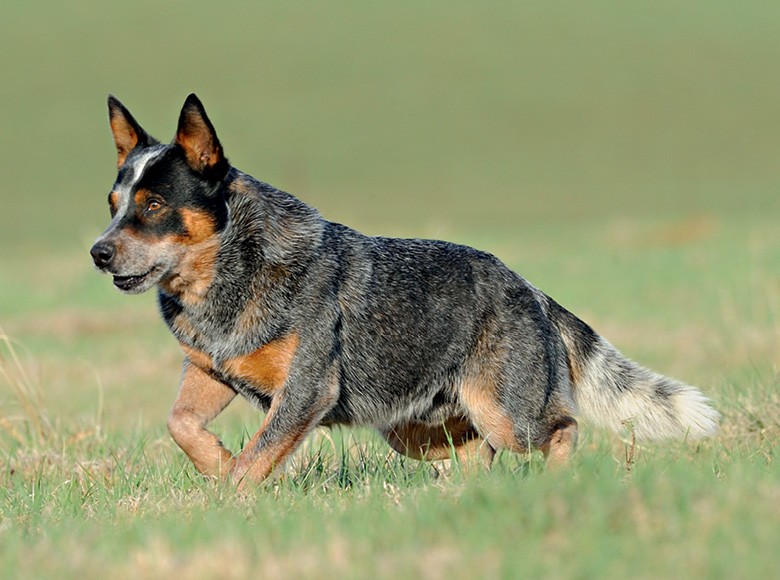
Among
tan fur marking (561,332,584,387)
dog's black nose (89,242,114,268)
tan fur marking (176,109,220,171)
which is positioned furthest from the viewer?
tan fur marking (561,332,584,387)

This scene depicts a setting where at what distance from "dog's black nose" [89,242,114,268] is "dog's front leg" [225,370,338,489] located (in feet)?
3.36

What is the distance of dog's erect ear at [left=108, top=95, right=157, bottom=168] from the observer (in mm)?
6273

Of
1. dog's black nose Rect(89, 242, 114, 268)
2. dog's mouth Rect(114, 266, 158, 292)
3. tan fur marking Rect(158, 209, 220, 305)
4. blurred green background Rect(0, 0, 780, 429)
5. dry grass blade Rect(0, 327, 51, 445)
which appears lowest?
dry grass blade Rect(0, 327, 51, 445)

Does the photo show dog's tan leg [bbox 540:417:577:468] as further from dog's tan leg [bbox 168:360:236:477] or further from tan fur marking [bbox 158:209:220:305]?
tan fur marking [bbox 158:209:220:305]

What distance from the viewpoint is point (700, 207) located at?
40.3 m

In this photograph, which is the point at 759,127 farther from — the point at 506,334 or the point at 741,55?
the point at 506,334

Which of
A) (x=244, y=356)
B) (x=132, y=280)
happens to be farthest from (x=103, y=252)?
(x=244, y=356)

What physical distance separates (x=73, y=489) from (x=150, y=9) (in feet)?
215

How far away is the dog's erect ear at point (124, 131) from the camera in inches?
247

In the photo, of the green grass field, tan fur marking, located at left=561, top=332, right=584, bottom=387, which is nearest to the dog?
tan fur marking, located at left=561, top=332, right=584, bottom=387

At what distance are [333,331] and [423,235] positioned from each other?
24391 mm

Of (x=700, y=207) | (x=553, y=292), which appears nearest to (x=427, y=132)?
(x=700, y=207)

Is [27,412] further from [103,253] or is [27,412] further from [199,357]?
[103,253]

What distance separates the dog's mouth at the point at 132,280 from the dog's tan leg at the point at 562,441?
88.1 inches
